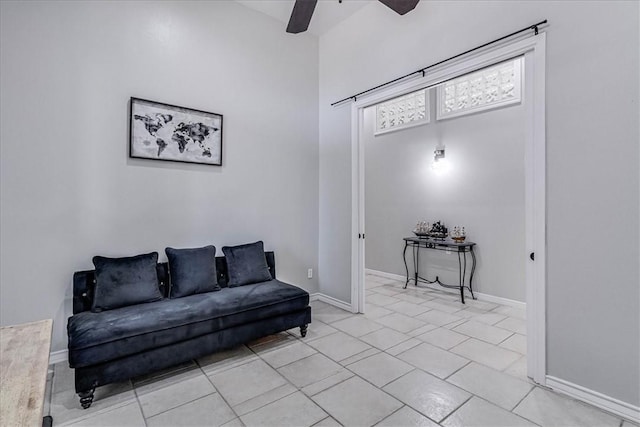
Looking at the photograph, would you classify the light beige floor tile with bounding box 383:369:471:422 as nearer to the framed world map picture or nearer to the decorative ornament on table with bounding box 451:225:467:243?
the decorative ornament on table with bounding box 451:225:467:243

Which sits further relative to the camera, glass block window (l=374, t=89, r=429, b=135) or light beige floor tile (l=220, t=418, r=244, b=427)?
glass block window (l=374, t=89, r=429, b=135)

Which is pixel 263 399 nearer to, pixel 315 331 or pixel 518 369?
pixel 315 331

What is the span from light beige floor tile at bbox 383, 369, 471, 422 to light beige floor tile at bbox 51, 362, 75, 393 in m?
2.26

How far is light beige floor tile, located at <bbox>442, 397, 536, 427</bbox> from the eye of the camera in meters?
1.84

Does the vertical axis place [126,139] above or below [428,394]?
above

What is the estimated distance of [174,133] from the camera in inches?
123

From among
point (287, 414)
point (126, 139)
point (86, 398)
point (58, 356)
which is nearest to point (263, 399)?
point (287, 414)

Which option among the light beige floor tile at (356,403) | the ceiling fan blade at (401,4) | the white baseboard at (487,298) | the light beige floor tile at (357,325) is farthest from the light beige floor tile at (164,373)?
the white baseboard at (487,298)

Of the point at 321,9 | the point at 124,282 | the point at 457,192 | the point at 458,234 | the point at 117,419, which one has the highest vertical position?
the point at 321,9

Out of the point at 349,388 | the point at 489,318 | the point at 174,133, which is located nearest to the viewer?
the point at 349,388

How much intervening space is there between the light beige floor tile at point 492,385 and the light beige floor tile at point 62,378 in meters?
2.75

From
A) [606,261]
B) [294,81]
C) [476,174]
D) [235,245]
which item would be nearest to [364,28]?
[294,81]

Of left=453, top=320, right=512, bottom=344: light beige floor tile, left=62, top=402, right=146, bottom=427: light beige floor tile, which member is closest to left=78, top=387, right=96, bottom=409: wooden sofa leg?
left=62, top=402, right=146, bottom=427: light beige floor tile

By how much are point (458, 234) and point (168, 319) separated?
378 centimetres
